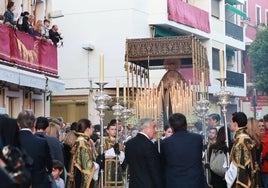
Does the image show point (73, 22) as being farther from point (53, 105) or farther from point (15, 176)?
point (15, 176)

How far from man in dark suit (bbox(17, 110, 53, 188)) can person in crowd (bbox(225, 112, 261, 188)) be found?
2875 millimetres

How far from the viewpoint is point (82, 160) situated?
11.2 m

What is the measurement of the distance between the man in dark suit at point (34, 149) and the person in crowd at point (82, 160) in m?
2.10

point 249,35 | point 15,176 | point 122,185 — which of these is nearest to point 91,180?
point 122,185

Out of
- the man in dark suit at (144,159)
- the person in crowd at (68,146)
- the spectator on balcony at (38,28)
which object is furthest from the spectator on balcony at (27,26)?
the man in dark suit at (144,159)

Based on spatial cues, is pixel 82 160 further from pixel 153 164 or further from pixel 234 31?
pixel 234 31

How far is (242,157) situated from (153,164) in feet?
4.55

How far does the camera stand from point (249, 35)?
51.1 metres

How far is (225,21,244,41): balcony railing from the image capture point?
40.9 metres

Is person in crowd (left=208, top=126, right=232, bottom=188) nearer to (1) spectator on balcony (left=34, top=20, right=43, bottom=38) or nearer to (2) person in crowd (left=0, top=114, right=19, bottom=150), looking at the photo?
(2) person in crowd (left=0, top=114, right=19, bottom=150)

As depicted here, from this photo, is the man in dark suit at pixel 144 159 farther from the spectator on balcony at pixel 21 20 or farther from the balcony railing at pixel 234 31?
the balcony railing at pixel 234 31

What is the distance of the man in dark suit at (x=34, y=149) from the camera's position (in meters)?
8.70

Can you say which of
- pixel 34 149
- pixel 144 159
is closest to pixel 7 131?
pixel 34 149

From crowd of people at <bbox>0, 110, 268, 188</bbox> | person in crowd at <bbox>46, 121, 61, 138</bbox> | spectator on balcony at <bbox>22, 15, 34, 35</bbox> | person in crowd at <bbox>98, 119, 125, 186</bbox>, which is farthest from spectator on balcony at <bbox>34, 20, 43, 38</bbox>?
person in crowd at <bbox>46, 121, 61, 138</bbox>
